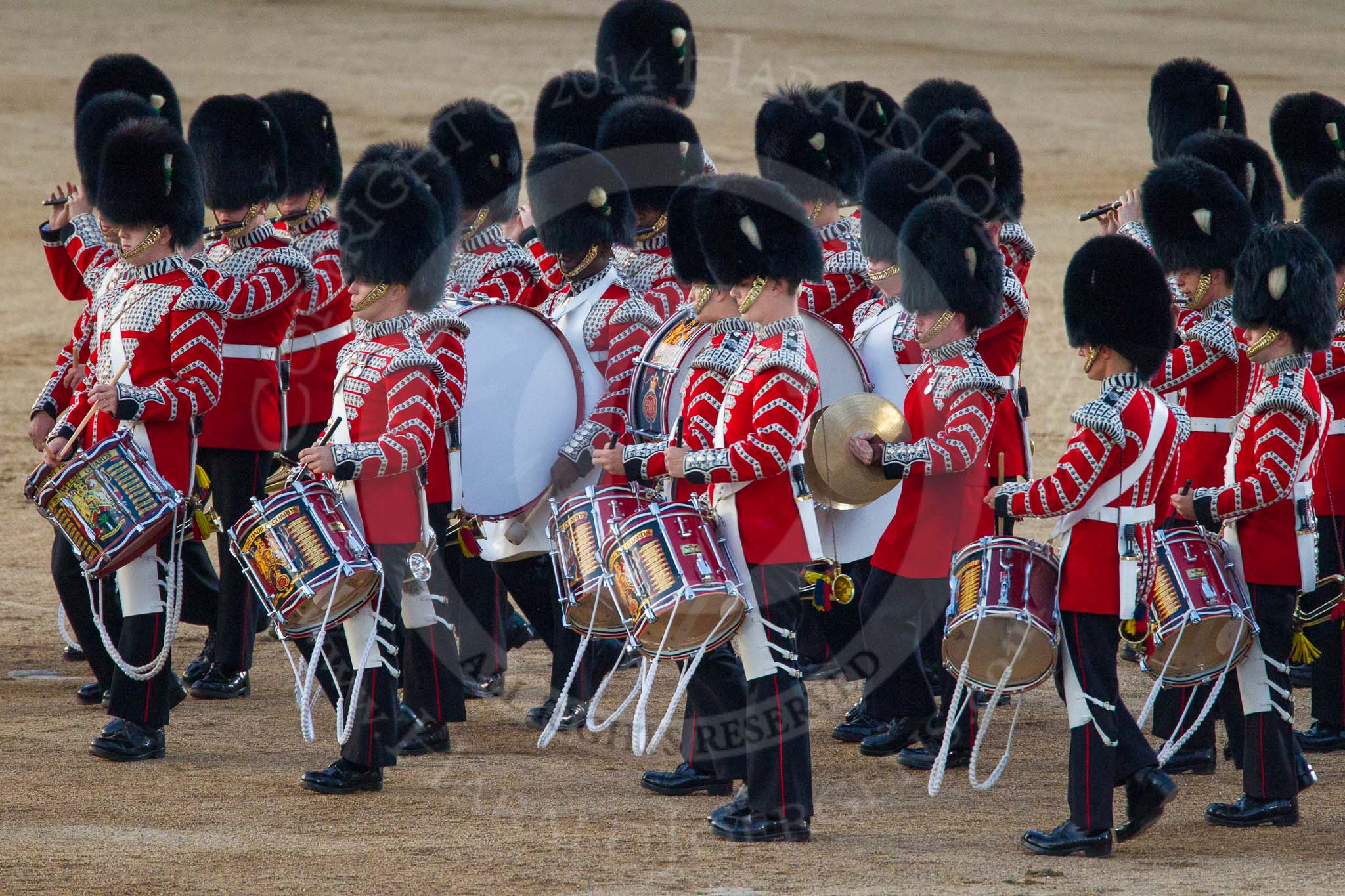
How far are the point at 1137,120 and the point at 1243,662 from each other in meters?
11.2

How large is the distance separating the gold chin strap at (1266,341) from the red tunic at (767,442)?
3.10ft

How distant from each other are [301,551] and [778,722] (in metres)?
1.03

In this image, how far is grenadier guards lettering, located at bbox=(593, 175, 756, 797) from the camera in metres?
4.06

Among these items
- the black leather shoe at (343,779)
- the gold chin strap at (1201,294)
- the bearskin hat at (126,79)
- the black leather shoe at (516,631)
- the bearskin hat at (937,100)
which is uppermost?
the bearskin hat at (937,100)

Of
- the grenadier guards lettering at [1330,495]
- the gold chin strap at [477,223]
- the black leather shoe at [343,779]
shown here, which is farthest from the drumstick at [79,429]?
the grenadier guards lettering at [1330,495]

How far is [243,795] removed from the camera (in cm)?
432

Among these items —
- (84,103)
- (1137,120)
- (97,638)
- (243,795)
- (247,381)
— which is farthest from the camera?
(1137,120)

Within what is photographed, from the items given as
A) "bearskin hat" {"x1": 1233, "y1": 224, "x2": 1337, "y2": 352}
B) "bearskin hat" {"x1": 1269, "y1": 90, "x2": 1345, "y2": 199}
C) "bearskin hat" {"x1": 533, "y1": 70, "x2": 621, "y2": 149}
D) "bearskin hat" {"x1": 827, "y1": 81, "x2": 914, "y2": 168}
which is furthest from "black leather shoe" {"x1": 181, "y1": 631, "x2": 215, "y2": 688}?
"bearskin hat" {"x1": 1269, "y1": 90, "x2": 1345, "y2": 199}

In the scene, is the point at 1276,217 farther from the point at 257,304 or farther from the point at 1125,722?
the point at 257,304

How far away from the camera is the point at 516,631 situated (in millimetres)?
5844

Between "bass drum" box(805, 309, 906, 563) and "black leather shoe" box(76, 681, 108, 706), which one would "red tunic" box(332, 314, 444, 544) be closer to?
"bass drum" box(805, 309, 906, 563)

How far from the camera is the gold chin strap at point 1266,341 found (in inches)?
164

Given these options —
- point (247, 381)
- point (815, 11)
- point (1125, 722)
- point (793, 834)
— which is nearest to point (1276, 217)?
point (1125, 722)

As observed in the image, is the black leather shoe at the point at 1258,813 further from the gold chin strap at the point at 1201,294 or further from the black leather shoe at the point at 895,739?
the gold chin strap at the point at 1201,294
